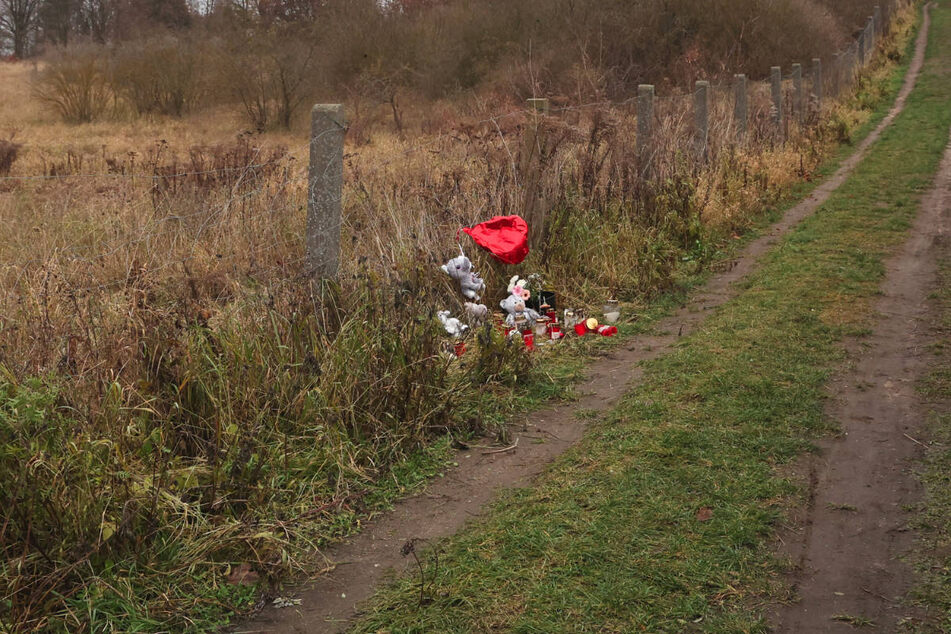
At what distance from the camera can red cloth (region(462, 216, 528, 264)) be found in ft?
23.1

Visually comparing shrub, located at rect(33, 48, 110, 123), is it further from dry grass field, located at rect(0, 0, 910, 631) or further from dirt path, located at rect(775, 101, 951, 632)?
dirt path, located at rect(775, 101, 951, 632)

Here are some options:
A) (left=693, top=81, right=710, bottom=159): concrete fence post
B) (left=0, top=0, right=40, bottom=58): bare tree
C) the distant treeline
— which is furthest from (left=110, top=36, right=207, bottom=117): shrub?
(left=0, top=0, right=40, bottom=58): bare tree

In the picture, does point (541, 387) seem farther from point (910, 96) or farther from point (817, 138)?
point (910, 96)

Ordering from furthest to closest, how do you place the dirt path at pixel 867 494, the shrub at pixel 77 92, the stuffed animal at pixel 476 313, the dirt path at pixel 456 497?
the shrub at pixel 77 92 → the stuffed animal at pixel 476 313 → the dirt path at pixel 456 497 → the dirt path at pixel 867 494

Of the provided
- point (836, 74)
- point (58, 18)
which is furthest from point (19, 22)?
point (836, 74)

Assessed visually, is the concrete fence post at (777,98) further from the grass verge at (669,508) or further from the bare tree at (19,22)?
the bare tree at (19,22)

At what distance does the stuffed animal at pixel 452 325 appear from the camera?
6102 millimetres

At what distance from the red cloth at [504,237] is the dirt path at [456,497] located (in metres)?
1.11

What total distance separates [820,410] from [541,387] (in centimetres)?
162

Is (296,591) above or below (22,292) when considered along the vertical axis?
below

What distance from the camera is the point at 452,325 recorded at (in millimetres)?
6137

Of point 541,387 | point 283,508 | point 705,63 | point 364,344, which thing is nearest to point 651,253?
point 541,387

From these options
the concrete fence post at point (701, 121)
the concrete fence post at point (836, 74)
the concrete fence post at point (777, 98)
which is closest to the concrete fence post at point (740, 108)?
the concrete fence post at point (777, 98)

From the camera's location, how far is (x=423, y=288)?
5.82 m
